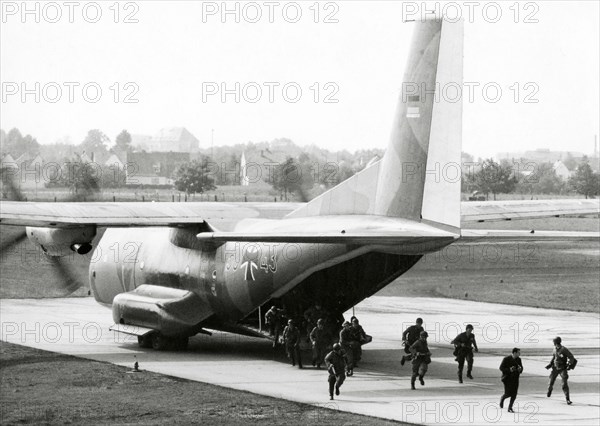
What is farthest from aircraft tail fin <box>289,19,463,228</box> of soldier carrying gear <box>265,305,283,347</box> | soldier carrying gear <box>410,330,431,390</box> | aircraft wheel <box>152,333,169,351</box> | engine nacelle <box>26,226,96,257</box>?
aircraft wheel <box>152,333,169,351</box>

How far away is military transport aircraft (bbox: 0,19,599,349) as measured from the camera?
26219 mm

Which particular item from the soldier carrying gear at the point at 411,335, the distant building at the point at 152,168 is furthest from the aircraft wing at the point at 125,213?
the distant building at the point at 152,168

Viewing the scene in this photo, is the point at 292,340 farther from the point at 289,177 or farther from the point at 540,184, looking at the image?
the point at 540,184

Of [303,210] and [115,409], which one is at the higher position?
[303,210]

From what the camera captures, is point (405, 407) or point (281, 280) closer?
point (405, 407)

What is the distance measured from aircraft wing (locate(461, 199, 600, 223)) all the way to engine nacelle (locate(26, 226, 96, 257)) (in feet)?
39.0

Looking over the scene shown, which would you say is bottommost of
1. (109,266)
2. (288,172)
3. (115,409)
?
(115,409)

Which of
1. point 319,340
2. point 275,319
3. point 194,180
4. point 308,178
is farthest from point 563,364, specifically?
point 194,180

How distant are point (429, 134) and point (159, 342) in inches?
494

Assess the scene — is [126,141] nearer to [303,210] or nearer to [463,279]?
[463,279]

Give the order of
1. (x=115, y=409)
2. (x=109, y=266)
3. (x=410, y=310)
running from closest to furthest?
(x=115, y=409)
(x=109, y=266)
(x=410, y=310)

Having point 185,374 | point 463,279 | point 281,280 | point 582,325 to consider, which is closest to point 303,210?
point 281,280

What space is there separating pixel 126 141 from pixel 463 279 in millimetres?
106379

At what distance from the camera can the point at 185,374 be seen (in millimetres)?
29000
